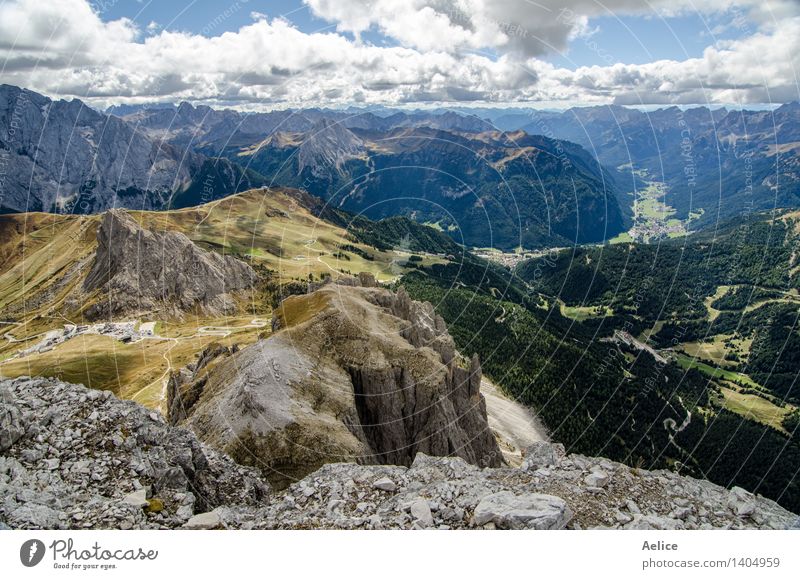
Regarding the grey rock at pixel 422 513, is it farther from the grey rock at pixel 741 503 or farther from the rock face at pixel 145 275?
the rock face at pixel 145 275

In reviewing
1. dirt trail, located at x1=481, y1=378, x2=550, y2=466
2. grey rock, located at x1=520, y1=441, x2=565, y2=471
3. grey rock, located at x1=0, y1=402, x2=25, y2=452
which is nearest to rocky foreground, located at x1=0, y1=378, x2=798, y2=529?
grey rock, located at x1=0, y1=402, x2=25, y2=452

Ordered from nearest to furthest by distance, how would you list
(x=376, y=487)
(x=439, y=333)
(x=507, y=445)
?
1. (x=376, y=487)
2. (x=439, y=333)
3. (x=507, y=445)

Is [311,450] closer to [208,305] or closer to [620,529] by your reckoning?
[620,529]

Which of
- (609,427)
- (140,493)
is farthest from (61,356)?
(609,427)

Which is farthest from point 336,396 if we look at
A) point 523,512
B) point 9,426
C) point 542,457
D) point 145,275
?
point 145,275

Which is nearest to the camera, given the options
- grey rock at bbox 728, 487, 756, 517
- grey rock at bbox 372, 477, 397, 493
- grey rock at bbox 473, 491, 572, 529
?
grey rock at bbox 473, 491, 572, 529

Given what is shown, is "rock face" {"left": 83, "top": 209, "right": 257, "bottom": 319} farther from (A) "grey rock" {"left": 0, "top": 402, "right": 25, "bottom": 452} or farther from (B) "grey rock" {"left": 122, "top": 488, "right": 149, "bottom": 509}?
(B) "grey rock" {"left": 122, "top": 488, "right": 149, "bottom": 509}
